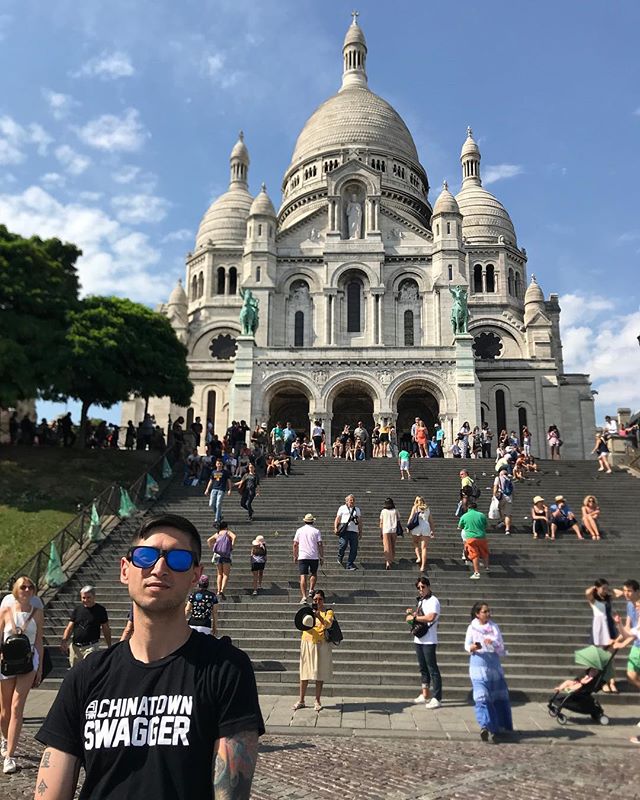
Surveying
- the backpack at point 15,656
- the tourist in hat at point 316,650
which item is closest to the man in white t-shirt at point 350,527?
the tourist in hat at point 316,650

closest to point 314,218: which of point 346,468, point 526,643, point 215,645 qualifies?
point 346,468

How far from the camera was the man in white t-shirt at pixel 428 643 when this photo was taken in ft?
29.2

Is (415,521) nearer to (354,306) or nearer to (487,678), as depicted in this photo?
(487,678)

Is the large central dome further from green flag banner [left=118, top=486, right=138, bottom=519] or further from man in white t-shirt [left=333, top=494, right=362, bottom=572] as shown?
man in white t-shirt [left=333, top=494, right=362, bottom=572]

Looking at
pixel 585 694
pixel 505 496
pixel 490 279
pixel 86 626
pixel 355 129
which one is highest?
pixel 355 129

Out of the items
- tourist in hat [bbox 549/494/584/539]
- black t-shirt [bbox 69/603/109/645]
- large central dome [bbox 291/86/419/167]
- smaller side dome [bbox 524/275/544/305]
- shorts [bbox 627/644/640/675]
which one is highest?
large central dome [bbox 291/86/419/167]

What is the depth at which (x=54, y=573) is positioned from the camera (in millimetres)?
13773

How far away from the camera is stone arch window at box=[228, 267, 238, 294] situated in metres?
49.8

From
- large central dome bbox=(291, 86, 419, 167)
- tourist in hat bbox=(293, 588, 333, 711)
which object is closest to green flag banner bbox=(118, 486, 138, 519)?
tourist in hat bbox=(293, 588, 333, 711)

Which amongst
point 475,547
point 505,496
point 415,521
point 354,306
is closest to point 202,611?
point 415,521

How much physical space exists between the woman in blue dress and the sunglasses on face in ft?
19.8

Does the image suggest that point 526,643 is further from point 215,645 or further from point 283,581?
point 215,645

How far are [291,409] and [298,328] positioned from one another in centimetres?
497

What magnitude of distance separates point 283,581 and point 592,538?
7.40 meters
